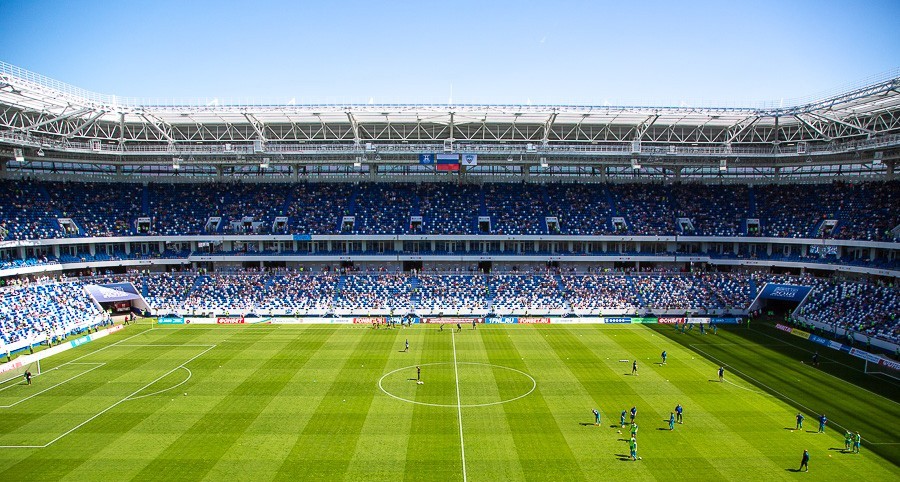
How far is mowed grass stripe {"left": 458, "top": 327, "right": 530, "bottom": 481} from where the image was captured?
21.7 metres

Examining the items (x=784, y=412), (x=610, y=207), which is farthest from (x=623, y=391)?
(x=610, y=207)

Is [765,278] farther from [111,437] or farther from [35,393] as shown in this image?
[35,393]

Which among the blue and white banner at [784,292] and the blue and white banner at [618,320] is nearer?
the blue and white banner at [784,292]

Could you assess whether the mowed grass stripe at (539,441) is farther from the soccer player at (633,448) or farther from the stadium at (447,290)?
the soccer player at (633,448)

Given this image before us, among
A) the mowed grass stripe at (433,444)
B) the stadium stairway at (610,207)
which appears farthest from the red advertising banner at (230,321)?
the stadium stairway at (610,207)

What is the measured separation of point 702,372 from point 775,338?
13435 millimetres

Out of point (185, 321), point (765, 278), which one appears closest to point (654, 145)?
point (765, 278)

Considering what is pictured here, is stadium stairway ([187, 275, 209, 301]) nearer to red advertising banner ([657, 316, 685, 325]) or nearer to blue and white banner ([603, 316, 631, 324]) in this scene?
blue and white banner ([603, 316, 631, 324])

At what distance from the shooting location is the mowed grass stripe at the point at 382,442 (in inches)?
843

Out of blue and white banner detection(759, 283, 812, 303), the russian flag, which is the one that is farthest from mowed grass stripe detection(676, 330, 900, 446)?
the russian flag

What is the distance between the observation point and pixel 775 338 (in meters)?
43.5

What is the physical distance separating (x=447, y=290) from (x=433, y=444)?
30.9m

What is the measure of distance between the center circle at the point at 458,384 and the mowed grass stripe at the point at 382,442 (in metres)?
0.78

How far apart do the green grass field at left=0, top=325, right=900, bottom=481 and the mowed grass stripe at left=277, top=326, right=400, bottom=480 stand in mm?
97
